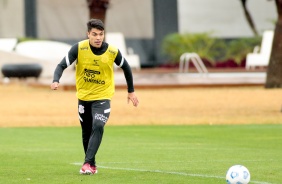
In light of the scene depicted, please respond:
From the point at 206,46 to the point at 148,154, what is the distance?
27498 millimetres

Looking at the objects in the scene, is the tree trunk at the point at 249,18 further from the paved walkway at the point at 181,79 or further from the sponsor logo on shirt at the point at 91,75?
the sponsor logo on shirt at the point at 91,75

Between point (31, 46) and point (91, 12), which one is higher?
point (91, 12)

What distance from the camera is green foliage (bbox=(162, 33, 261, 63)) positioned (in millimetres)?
41969

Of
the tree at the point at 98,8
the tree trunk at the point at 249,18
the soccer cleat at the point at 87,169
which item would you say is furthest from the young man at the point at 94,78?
the tree trunk at the point at 249,18

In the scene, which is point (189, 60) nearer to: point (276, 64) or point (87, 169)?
point (276, 64)

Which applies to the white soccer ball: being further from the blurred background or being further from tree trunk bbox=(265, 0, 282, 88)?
the blurred background

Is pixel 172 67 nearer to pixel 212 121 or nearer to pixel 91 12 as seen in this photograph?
pixel 91 12

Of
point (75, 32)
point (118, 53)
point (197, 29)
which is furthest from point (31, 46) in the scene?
point (118, 53)

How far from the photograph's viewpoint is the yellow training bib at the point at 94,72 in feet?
41.9

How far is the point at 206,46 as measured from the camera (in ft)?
141

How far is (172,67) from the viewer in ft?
135

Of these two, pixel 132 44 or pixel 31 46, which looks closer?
pixel 31 46

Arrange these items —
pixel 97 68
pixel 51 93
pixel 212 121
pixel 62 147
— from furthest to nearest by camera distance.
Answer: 1. pixel 51 93
2. pixel 212 121
3. pixel 62 147
4. pixel 97 68

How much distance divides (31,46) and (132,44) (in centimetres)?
491
